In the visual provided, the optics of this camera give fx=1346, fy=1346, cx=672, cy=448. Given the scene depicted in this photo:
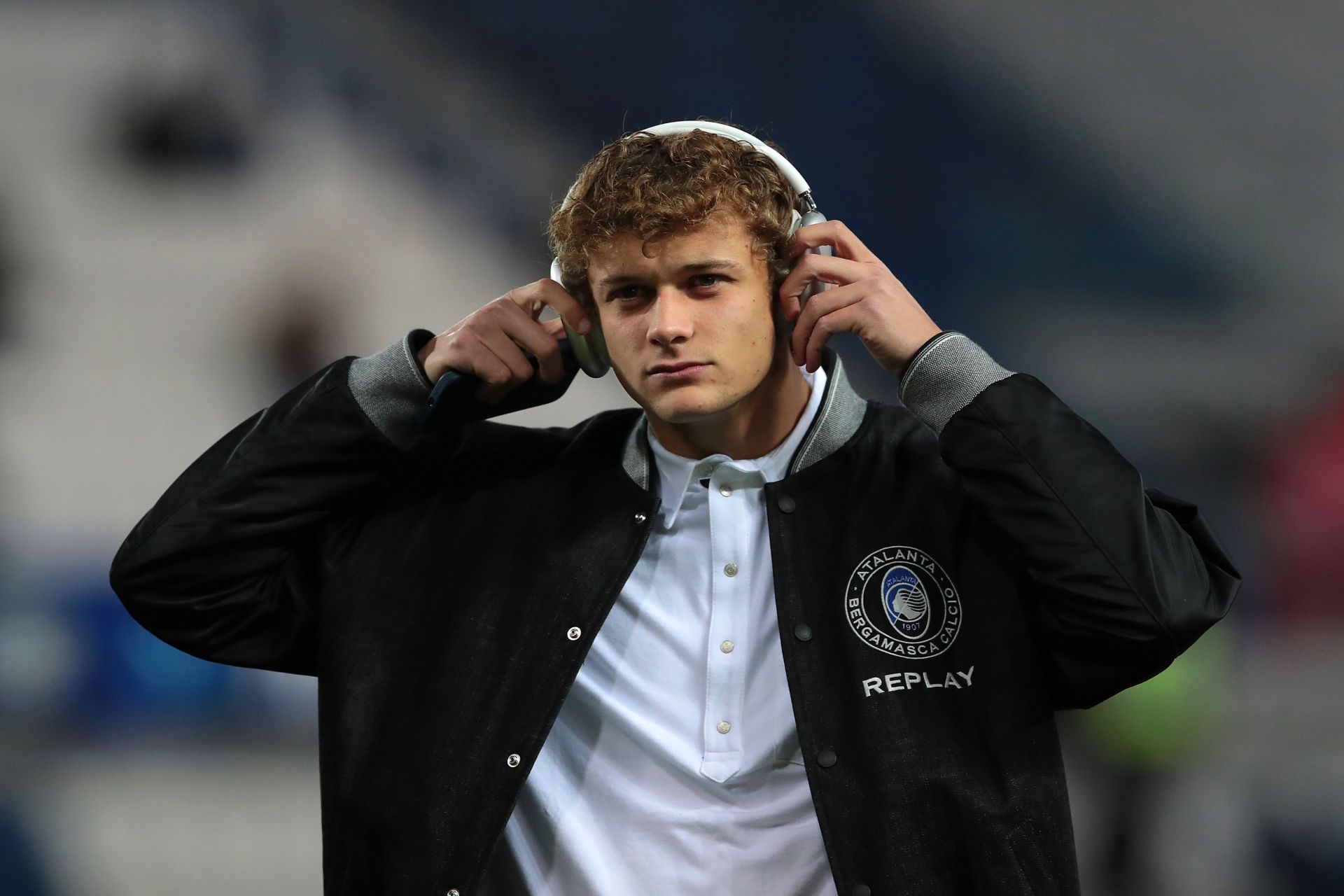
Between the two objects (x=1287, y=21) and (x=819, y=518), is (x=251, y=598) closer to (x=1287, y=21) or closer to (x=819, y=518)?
(x=819, y=518)

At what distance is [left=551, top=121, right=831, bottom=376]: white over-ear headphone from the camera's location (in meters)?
1.52

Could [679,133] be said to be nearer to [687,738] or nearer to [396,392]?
[396,392]

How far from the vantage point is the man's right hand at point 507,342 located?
1.53 metres

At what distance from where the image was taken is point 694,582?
4.93 feet

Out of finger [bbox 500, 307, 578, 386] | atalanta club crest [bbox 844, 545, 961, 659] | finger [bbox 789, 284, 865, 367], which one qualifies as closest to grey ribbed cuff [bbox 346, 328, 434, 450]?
finger [bbox 500, 307, 578, 386]

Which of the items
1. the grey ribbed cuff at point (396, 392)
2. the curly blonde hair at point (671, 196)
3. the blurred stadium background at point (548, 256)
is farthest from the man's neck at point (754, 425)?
the blurred stadium background at point (548, 256)

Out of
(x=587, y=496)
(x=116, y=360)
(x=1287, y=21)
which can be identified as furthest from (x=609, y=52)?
(x=587, y=496)

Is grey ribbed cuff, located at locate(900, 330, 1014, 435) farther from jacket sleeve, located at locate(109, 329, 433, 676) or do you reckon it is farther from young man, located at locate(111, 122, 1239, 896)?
jacket sleeve, located at locate(109, 329, 433, 676)

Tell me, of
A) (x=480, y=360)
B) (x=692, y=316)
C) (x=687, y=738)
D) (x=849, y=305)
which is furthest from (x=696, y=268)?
(x=687, y=738)

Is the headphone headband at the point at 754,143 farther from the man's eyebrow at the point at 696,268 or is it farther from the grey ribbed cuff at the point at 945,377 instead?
Answer: the grey ribbed cuff at the point at 945,377

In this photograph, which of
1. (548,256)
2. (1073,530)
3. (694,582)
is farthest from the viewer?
(548,256)

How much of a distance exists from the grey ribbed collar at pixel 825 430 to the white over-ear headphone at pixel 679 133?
4.0 inches

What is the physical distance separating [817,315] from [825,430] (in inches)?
6.2

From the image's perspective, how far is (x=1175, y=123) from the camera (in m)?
3.25
